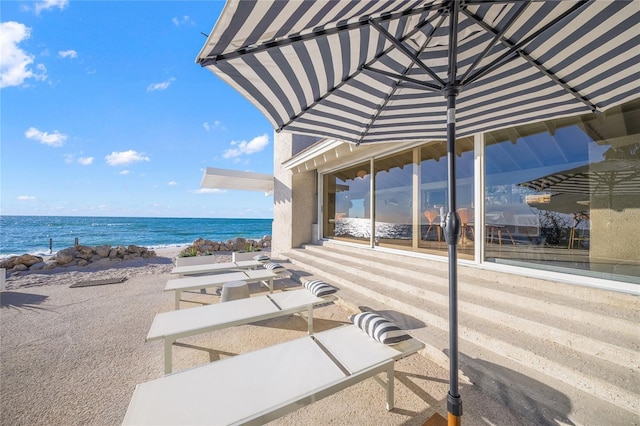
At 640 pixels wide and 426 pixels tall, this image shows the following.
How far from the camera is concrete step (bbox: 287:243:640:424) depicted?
6.61 ft

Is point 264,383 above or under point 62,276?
above

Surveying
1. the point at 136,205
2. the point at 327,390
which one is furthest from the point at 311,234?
the point at 136,205

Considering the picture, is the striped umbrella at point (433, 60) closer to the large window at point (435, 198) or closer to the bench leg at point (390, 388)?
the bench leg at point (390, 388)

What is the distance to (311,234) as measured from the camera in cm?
988

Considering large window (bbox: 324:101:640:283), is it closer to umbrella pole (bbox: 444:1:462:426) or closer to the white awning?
umbrella pole (bbox: 444:1:462:426)

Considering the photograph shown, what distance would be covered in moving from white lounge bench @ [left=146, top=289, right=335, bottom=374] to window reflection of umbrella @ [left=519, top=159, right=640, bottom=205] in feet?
13.0

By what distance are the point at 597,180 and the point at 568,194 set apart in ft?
1.16

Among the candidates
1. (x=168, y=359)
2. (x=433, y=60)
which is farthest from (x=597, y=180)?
(x=168, y=359)

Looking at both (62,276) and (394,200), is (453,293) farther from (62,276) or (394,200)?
(62,276)

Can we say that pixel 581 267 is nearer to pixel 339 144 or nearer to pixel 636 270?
A: pixel 636 270

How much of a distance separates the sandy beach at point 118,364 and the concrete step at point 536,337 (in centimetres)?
30

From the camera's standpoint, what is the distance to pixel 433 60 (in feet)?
7.07

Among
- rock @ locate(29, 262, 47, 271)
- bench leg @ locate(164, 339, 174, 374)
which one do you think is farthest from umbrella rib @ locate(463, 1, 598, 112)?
rock @ locate(29, 262, 47, 271)

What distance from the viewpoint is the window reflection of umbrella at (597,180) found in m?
3.23
